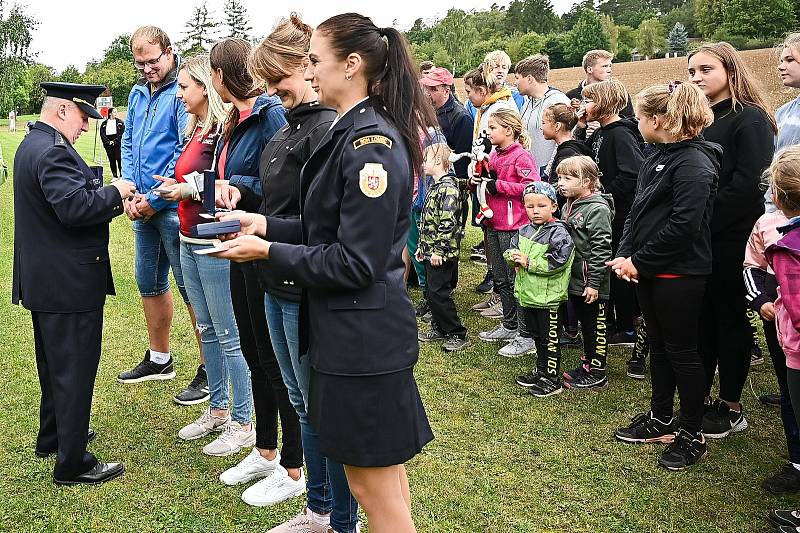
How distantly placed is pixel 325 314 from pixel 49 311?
206cm

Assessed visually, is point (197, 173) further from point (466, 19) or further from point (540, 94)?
point (466, 19)

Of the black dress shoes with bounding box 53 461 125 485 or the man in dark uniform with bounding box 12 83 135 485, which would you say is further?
the black dress shoes with bounding box 53 461 125 485

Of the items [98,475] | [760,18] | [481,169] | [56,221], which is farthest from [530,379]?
[760,18]

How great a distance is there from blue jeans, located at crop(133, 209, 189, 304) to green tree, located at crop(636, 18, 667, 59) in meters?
61.0

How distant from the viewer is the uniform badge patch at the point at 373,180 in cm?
217

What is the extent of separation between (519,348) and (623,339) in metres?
0.89

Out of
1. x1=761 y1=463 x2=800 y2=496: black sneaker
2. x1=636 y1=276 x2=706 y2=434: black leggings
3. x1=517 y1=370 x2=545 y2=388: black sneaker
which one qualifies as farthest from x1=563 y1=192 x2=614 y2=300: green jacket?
x1=761 y1=463 x2=800 y2=496: black sneaker

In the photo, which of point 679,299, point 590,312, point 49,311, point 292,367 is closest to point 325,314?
point 292,367

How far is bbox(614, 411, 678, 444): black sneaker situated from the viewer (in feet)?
14.0

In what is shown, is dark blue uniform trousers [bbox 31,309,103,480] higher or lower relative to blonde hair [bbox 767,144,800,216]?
lower

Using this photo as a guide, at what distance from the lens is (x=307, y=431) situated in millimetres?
3109

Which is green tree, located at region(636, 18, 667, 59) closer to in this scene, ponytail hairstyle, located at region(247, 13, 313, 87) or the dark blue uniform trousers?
ponytail hairstyle, located at region(247, 13, 313, 87)

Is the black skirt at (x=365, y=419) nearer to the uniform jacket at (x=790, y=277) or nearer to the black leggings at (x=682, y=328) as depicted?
the uniform jacket at (x=790, y=277)

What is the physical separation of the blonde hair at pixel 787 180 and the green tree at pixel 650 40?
61654 mm
